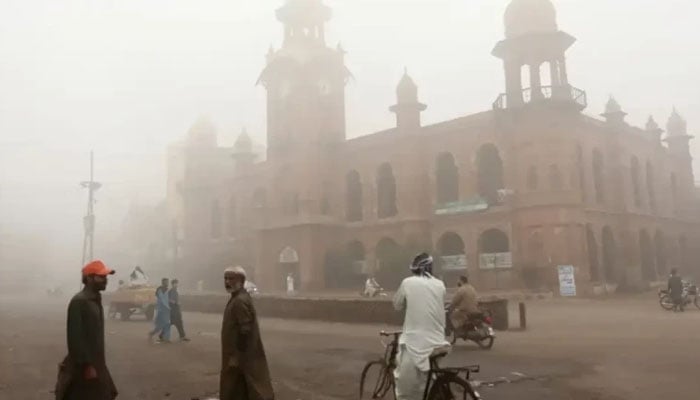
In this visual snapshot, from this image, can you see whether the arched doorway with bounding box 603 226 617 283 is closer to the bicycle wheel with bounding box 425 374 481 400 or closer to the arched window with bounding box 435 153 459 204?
the arched window with bounding box 435 153 459 204

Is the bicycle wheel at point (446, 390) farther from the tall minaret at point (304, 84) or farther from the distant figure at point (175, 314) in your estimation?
the tall minaret at point (304, 84)

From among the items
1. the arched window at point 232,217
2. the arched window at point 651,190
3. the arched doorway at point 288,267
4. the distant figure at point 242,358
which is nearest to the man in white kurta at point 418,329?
the distant figure at point 242,358

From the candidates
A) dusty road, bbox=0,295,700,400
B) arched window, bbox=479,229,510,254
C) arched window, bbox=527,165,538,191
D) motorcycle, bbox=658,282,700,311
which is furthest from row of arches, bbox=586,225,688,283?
dusty road, bbox=0,295,700,400

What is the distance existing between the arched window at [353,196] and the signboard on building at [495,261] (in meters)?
10.4

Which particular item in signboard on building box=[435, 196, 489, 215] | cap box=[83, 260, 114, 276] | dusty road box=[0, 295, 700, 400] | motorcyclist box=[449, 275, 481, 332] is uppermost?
signboard on building box=[435, 196, 489, 215]

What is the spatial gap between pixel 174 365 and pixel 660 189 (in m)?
38.0

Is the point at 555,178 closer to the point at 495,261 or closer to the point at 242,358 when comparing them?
the point at 495,261

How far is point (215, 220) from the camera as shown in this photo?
53.3m

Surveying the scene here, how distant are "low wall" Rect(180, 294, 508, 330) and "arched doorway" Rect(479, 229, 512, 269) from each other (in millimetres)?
14423

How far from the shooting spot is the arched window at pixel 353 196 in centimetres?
4069

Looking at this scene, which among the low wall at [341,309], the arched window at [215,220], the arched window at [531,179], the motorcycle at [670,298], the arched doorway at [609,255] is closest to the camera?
the low wall at [341,309]

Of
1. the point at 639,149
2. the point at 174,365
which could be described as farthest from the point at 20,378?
the point at 639,149

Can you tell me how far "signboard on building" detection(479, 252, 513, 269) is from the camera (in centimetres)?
3167

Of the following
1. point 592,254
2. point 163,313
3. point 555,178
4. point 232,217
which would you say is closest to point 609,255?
point 592,254
